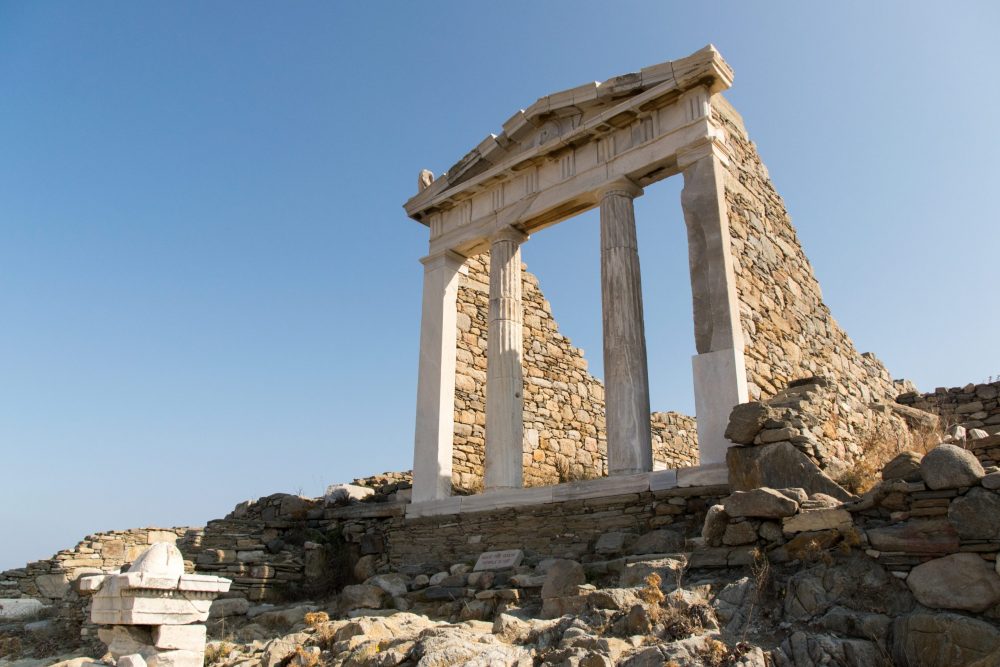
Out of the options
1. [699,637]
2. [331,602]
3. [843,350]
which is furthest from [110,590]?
[843,350]

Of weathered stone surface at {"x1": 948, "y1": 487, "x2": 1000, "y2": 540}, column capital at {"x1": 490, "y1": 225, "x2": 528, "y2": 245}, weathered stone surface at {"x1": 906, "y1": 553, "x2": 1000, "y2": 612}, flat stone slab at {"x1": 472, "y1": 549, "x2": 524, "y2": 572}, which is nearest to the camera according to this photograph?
weathered stone surface at {"x1": 906, "y1": 553, "x2": 1000, "y2": 612}

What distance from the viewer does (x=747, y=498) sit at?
268 inches

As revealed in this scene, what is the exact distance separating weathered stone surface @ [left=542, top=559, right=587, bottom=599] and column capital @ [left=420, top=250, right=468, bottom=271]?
6932mm

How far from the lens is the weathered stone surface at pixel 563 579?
7320 millimetres

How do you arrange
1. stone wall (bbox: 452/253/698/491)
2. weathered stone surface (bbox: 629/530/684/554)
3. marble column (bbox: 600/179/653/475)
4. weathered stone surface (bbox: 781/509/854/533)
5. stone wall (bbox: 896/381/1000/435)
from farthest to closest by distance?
stone wall (bbox: 452/253/698/491)
stone wall (bbox: 896/381/1000/435)
marble column (bbox: 600/179/653/475)
weathered stone surface (bbox: 629/530/684/554)
weathered stone surface (bbox: 781/509/854/533)

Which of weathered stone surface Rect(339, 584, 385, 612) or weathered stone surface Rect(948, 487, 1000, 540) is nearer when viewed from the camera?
weathered stone surface Rect(948, 487, 1000, 540)

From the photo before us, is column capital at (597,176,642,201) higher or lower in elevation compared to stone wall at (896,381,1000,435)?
higher

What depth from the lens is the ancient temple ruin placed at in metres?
9.76

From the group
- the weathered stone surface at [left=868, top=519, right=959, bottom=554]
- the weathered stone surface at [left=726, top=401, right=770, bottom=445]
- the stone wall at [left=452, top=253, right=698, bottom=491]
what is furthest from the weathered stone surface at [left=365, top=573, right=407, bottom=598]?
the weathered stone surface at [left=868, top=519, right=959, bottom=554]

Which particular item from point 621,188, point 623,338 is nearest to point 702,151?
point 621,188

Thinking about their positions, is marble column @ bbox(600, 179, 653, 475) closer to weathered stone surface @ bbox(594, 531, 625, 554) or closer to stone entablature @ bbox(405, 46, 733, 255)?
stone entablature @ bbox(405, 46, 733, 255)

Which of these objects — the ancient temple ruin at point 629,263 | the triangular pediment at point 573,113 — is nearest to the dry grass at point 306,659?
the ancient temple ruin at point 629,263

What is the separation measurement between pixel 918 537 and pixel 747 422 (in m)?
2.38

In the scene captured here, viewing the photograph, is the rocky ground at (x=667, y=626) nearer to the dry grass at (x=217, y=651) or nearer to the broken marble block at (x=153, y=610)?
the dry grass at (x=217, y=651)
